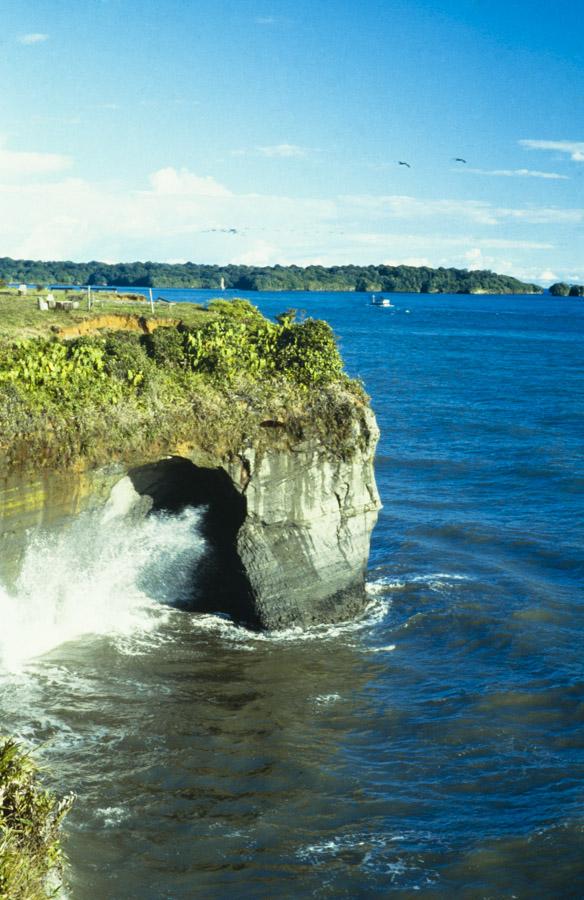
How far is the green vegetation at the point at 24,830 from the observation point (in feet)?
31.9

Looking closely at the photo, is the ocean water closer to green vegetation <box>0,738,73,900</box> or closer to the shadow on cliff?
the shadow on cliff

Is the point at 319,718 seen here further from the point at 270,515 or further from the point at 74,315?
the point at 74,315

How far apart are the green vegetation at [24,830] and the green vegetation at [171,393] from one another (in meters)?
12.6

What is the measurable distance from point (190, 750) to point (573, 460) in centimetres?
3178

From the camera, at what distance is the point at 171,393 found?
81.0ft

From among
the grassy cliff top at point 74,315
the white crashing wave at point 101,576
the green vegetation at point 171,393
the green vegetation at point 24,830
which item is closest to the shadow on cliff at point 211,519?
the white crashing wave at point 101,576

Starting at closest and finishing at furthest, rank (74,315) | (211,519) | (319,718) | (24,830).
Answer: (24,830)
(319,718)
(211,519)
(74,315)

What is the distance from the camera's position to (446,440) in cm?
5100

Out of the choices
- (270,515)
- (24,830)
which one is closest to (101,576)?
(270,515)

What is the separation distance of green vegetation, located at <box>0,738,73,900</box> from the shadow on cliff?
554 inches

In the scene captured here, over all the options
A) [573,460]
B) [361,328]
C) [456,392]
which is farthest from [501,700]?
[361,328]

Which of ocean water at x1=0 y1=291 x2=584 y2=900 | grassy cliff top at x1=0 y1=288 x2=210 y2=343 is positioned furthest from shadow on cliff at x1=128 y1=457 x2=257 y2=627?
grassy cliff top at x1=0 y1=288 x2=210 y2=343

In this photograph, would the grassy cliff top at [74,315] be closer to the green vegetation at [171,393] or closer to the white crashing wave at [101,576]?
the green vegetation at [171,393]

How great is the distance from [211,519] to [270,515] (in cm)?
246
